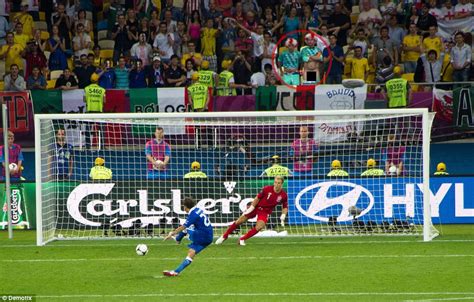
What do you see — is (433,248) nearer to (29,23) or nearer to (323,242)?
(323,242)

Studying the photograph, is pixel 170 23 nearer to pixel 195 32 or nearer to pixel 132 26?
pixel 195 32

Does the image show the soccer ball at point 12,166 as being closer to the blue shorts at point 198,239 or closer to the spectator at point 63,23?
the spectator at point 63,23

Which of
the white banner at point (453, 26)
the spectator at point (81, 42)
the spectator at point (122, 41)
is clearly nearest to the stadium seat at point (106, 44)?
the spectator at point (122, 41)

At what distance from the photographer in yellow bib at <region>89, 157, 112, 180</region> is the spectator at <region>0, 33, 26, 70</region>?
23.5 ft

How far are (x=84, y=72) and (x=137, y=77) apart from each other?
1.35m

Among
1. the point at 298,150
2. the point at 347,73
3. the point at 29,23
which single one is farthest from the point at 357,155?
the point at 29,23

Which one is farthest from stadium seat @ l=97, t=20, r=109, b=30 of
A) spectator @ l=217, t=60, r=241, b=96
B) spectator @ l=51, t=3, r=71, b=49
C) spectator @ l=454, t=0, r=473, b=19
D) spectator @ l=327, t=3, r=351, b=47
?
spectator @ l=454, t=0, r=473, b=19

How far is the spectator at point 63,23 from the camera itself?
98.0 ft

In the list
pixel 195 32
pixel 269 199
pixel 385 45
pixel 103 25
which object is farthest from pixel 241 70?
pixel 269 199

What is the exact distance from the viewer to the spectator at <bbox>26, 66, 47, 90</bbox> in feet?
90.7

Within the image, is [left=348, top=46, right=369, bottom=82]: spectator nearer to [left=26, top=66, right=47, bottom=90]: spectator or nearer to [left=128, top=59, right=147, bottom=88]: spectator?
[left=128, top=59, right=147, bottom=88]: spectator

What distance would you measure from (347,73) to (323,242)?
823 centimetres

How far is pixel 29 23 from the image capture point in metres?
30.0

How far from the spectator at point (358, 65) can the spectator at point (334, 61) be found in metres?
0.29
